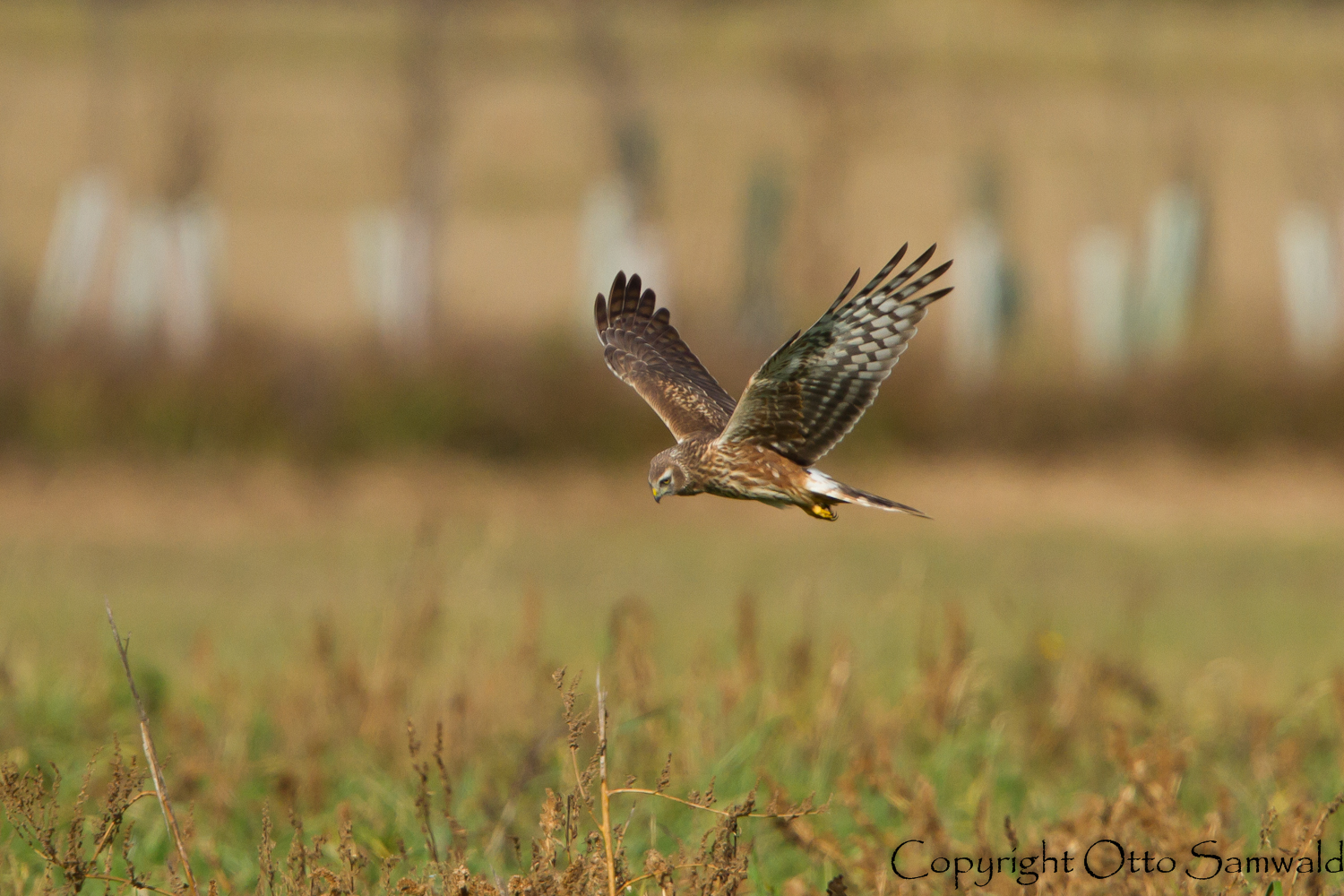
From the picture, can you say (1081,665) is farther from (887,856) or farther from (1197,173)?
(1197,173)

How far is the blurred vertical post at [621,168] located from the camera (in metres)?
15.6

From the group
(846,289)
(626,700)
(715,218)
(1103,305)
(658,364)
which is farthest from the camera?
(715,218)

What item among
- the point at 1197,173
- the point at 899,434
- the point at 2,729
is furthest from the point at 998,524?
the point at 2,729

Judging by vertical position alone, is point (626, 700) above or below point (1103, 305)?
below

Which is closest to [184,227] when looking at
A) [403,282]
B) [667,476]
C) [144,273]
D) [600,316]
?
[144,273]

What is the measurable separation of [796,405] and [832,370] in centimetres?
23

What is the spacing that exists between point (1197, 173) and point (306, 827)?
17.3 metres

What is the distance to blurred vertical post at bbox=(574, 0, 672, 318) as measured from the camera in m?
15.6

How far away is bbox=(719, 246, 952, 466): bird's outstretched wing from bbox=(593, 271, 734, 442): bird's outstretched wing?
16 cm

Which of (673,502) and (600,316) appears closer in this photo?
(600,316)

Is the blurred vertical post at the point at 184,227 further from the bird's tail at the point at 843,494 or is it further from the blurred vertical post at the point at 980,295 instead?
the bird's tail at the point at 843,494

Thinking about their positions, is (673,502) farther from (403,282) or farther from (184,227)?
(184,227)

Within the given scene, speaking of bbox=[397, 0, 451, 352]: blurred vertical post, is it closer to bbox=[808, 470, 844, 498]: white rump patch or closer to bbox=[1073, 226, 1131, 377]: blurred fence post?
bbox=[1073, 226, 1131, 377]: blurred fence post

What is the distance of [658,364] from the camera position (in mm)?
3355
